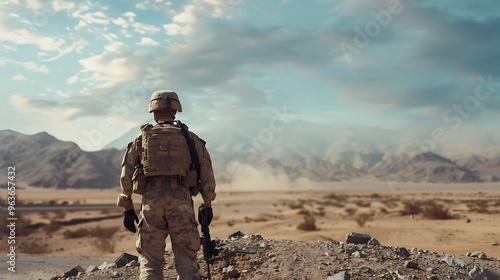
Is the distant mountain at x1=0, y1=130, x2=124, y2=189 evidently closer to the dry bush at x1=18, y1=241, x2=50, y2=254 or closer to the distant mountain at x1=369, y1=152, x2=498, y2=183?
the distant mountain at x1=369, y1=152, x2=498, y2=183

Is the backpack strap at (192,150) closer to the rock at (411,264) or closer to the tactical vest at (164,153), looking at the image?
the tactical vest at (164,153)

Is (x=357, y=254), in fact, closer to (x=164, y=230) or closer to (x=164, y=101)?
(x=164, y=230)

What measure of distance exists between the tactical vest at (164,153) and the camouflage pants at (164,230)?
0.15 m

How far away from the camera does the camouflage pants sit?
4582 mm

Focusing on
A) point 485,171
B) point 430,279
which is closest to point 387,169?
point 485,171

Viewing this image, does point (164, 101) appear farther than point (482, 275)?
No

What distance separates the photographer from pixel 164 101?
15.8 feet

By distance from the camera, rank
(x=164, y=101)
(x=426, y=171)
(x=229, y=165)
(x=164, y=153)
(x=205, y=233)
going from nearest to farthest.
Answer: (x=164, y=153), (x=164, y=101), (x=205, y=233), (x=426, y=171), (x=229, y=165)

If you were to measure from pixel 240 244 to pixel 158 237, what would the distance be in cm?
272

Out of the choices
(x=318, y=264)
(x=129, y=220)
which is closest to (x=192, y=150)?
(x=129, y=220)

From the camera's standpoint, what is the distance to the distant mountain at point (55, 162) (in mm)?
97375

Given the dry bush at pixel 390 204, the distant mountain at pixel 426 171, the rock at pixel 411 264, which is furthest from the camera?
the distant mountain at pixel 426 171

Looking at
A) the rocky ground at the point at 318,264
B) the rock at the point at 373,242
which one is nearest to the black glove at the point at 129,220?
the rocky ground at the point at 318,264

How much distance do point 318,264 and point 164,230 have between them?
260cm
